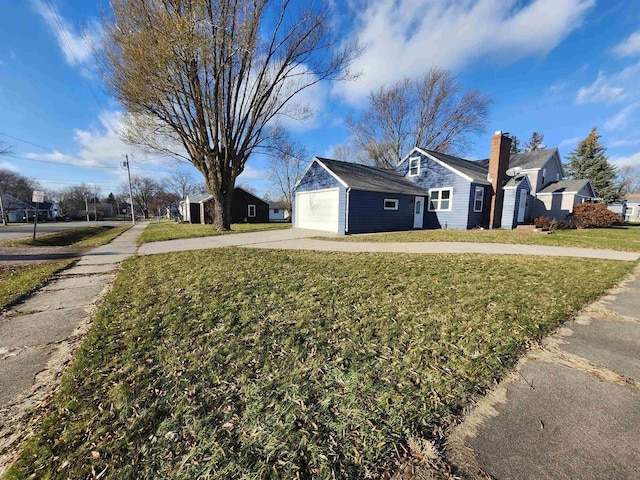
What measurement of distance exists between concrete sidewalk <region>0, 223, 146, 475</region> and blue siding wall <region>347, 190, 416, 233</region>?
10.8 metres

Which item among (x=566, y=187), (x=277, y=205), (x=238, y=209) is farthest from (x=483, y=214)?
(x=277, y=205)

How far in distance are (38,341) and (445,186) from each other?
1775 centimetres

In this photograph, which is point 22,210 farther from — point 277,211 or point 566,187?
point 566,187

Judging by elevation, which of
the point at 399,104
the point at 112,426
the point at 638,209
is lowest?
the point at 112,426

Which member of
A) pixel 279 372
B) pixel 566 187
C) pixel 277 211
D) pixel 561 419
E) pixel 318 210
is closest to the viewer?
pixel 561 419

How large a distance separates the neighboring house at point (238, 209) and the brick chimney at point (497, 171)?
23620 millimetres

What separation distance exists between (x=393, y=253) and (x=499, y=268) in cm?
265

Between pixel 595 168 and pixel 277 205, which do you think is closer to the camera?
pixel 595 168

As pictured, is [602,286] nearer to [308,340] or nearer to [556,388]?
[556,388]

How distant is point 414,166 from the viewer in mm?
18047

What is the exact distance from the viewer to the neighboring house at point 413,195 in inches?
566

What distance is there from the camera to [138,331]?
3000 millimetres

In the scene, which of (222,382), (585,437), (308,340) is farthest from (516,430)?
(222,382)

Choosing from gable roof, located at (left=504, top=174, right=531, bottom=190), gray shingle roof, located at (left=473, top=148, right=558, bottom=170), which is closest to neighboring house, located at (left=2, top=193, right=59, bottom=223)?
gable roof, located at (left=504, top=174, right=531, bottom=190)
